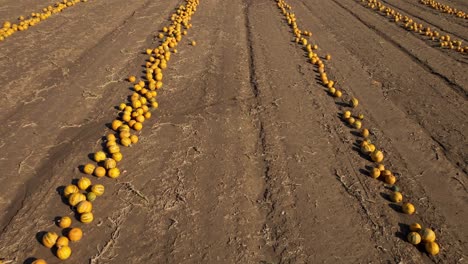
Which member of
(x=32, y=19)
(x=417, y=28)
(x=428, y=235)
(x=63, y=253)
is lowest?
(x=63, y=253)

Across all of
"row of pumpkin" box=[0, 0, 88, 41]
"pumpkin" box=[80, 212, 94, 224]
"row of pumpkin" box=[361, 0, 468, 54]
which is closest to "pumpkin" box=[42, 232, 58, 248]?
"pumpkin" box=[80, 212, 94, 224]

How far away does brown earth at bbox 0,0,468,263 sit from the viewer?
5328 millimetres

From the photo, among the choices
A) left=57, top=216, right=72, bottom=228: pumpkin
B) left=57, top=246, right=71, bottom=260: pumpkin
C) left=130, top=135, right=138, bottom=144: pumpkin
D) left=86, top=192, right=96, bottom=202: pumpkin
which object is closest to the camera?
left=57, top=246, right=71, bottom=260: pumpkin

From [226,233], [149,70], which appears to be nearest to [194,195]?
[226,233]

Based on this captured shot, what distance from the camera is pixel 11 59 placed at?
10195 mm

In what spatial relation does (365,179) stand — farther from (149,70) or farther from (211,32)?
(211,32)

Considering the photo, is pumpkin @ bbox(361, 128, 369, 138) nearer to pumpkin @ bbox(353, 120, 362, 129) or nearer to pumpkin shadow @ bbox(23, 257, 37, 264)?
pumpkin @ bbox(353, 120, 362, 129)

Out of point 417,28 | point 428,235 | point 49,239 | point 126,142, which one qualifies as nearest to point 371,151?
point 428,235

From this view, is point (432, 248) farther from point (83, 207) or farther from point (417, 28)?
point (417, 28)

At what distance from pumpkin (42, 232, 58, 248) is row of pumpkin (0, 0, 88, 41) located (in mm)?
9277

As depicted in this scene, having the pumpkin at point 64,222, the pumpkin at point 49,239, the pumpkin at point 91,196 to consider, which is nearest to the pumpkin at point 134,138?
the pumpkin at point 91,196

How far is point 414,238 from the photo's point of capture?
542 centimetres

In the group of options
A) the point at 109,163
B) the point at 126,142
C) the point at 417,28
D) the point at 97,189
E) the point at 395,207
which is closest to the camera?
the point at 97,189

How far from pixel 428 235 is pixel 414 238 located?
0.75ft
